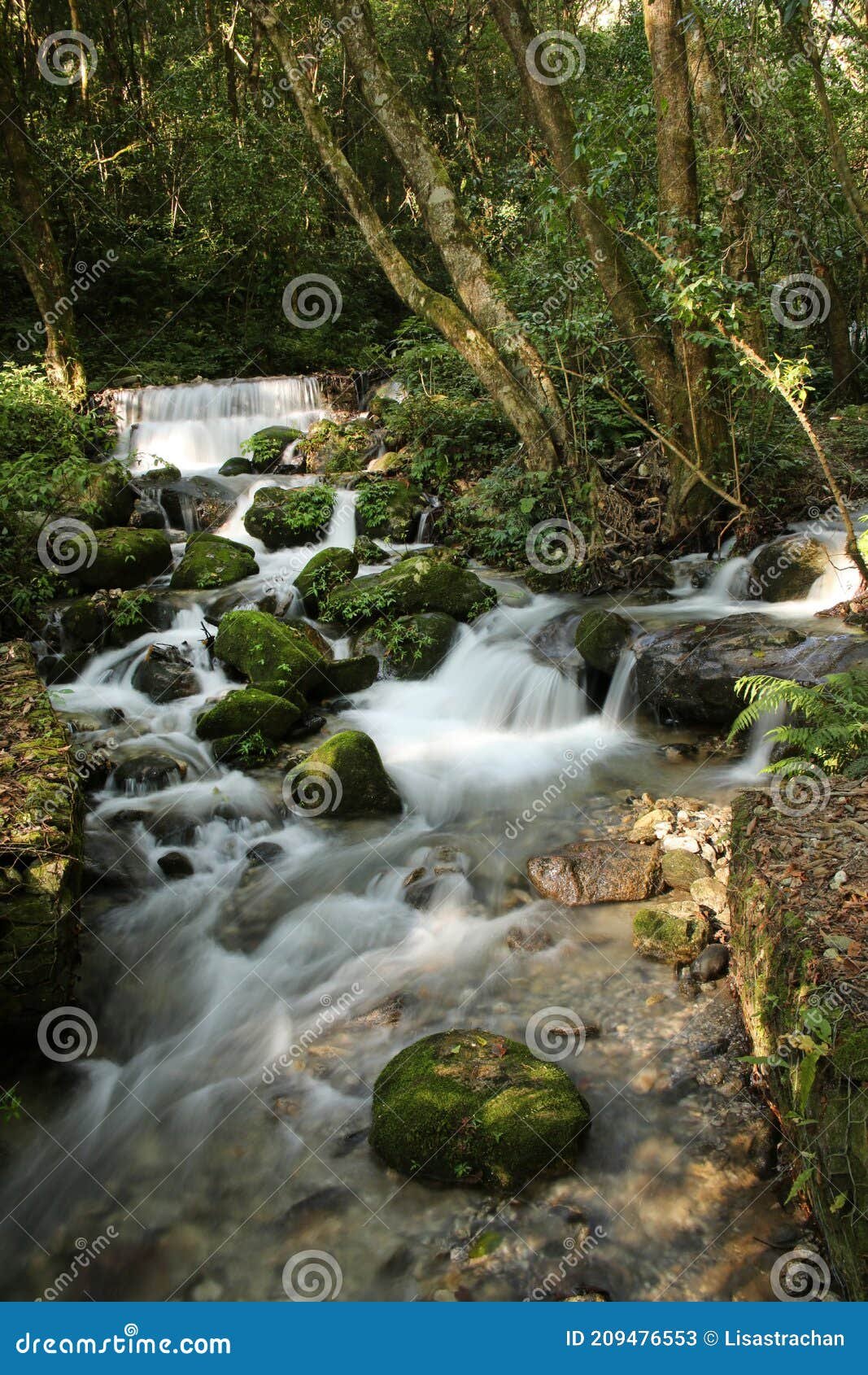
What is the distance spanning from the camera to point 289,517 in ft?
38.0

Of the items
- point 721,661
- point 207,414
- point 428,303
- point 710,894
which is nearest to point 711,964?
point 710,894

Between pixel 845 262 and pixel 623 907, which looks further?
pixel 845 262

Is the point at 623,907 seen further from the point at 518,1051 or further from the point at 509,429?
the point at 509,429

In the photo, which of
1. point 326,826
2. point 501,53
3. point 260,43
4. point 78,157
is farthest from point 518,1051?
point 501,53

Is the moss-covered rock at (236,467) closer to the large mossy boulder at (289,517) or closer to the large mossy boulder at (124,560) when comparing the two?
the large mossy boulder at (289,517)

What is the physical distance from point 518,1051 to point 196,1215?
61.1 inches

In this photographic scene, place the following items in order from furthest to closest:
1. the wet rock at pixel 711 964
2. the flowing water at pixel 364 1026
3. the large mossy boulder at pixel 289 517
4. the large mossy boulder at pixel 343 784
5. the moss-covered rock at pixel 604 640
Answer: the large mossy boulder at pixel 289 517
the moss-covered rock at pixel 604 640
the large mossy boulder at pixel 343 784
the wet rock at pixel 711 964
the flowing water at pixel 364 1026

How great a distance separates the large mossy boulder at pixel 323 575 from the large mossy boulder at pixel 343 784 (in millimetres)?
3517

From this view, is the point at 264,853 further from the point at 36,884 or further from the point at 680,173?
the point at 680,173

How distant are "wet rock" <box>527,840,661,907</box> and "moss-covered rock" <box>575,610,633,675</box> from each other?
257 cm

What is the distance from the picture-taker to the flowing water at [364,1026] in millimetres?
3291

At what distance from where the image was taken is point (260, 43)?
64.1 feet

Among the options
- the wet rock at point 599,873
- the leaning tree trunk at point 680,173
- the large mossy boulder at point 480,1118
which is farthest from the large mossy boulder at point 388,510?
the large mossy boulder at point 480,1118

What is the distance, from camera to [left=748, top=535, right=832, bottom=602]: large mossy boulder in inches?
320
